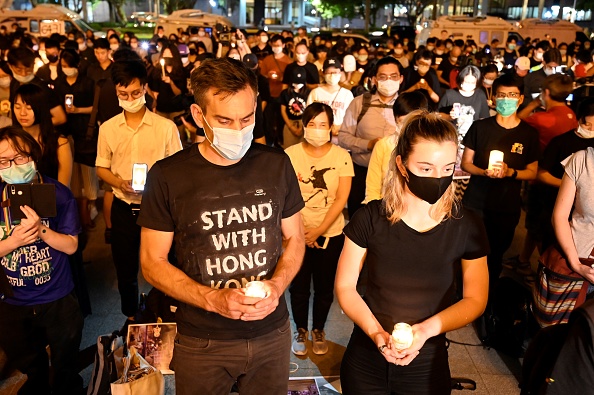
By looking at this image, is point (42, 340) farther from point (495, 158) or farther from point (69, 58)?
point (69, 58)

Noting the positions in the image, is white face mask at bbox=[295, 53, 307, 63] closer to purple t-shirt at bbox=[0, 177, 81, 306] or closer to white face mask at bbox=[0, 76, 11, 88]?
white face mask at bbox=[0, 76, 11, 88]

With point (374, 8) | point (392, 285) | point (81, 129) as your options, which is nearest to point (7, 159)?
point (392, 285)

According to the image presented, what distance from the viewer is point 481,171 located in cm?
489

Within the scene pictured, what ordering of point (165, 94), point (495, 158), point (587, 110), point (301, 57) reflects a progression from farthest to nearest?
1. point (165, 94)
2. point (301, 57)
3. point (495, 158)
4. point (587, 110)

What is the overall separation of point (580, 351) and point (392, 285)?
2.71 ft

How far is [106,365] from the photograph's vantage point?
3434 mm

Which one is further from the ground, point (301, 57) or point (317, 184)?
point (301, 57)

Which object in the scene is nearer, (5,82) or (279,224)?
(279,224)

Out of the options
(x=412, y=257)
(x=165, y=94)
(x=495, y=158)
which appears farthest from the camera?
(x=165, y=94)

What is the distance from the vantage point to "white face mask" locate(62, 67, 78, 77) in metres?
7.27

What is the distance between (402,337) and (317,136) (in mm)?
2312

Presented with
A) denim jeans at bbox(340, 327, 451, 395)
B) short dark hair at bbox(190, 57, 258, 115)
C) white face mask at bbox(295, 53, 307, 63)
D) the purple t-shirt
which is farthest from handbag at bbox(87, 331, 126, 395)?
white face mask at bbox(295, 53, 307, 63)

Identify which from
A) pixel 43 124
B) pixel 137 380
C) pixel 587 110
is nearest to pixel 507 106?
pixel 587 110

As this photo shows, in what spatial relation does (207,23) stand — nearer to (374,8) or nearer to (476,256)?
(476,256)
